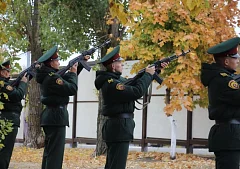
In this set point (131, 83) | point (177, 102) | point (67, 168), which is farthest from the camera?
point (177, 102)

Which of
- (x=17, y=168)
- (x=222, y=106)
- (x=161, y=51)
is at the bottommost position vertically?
(x=17, y=168)

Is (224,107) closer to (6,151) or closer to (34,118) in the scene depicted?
(6,151)

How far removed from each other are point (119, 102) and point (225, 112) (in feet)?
6.28

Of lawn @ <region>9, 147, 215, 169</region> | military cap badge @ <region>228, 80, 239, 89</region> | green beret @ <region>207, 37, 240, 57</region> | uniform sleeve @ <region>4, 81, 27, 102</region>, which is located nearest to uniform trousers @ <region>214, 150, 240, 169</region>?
military cap badge @ <region>228, 80, 239, 89</region>

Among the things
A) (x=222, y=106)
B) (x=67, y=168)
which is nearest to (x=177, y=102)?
(x=67, y=168)

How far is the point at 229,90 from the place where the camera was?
642cm

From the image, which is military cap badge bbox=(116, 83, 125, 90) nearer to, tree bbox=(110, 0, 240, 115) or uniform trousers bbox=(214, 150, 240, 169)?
uniform trousers bbox=(214, 150, 240, 169)

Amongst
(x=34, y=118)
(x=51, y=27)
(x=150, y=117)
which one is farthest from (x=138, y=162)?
(x=34, y=118)

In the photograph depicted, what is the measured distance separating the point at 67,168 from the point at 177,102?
3023 millimetres

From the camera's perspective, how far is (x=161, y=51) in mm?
13383

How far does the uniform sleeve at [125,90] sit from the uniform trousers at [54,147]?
143 centimetres

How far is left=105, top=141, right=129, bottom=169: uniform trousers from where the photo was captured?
7.79 m

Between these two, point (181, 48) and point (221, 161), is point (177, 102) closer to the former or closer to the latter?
point (181, 48)

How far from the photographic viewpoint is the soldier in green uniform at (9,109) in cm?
964
